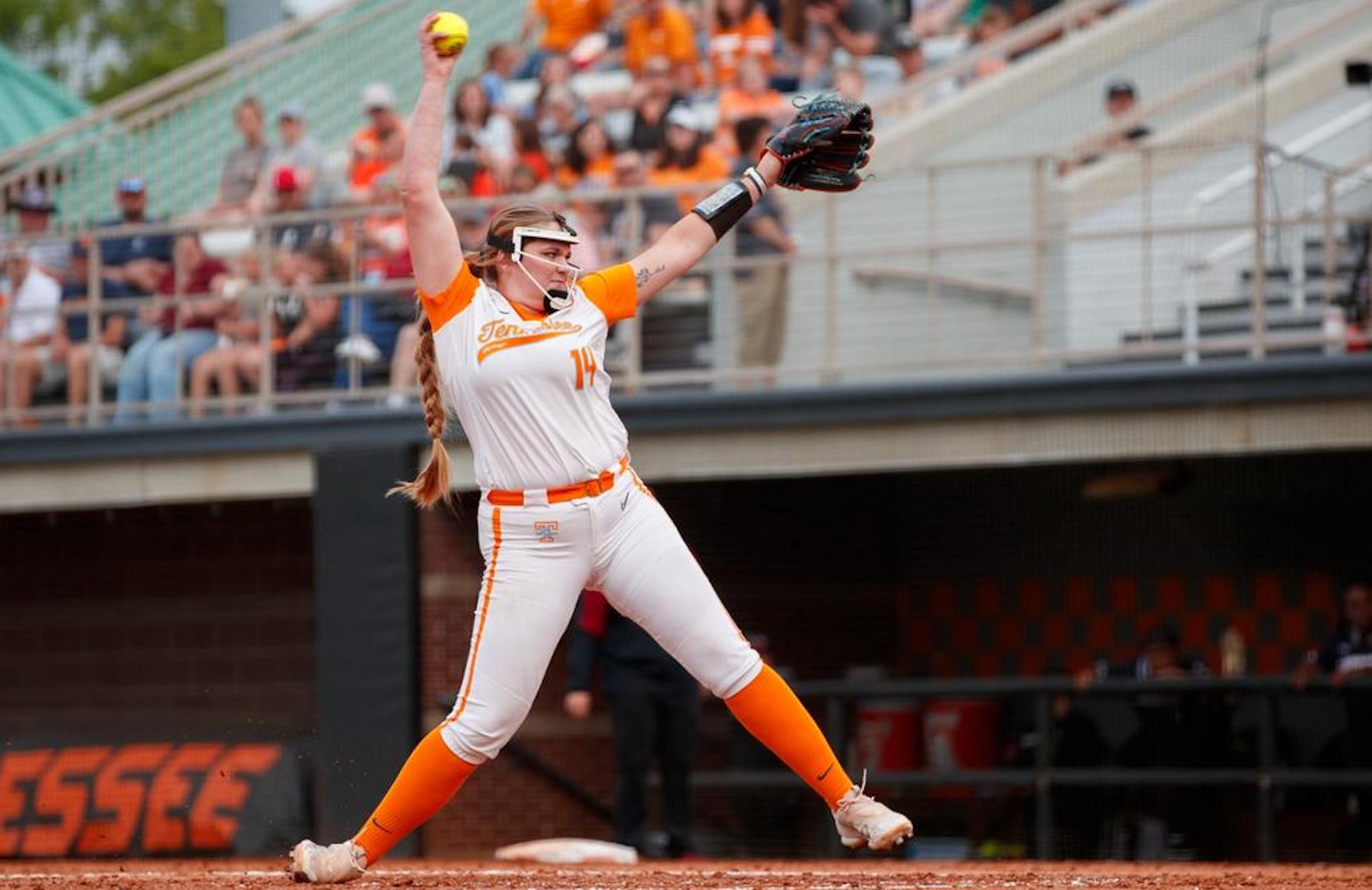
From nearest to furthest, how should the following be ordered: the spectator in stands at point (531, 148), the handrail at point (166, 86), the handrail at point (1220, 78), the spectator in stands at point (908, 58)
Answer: the handrail at point (1220, 78)
the spectator in stands at point (531, 148)
the spectator in stands at point (908, 58)
the handrail at point (166, 86)

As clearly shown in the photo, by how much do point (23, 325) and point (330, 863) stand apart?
7.92m

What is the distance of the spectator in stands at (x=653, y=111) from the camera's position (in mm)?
13148

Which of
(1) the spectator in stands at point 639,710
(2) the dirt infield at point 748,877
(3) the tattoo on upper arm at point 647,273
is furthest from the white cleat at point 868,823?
(1) the spectator in stands at point 639,710

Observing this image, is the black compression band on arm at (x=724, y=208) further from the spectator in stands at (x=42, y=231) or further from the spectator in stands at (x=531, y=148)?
the spectator in stands at (x=42, y=231)

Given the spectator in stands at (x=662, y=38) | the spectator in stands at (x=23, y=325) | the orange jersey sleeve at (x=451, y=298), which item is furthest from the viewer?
the spectator in stands at (x=662, y=38)

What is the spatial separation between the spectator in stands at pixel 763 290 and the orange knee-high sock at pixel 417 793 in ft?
18.4

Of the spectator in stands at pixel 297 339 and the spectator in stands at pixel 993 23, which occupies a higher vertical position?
the spectator in stands at pixel 993 23

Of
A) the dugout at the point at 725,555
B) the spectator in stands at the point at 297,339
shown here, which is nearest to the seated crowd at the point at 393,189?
the spectator in stands at the point at 297,339

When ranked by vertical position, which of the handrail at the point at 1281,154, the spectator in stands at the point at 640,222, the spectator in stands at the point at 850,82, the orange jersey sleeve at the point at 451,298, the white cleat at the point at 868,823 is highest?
the spectator in stands at the point at 850,82

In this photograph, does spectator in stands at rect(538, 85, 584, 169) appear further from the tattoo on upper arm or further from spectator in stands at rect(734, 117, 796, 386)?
the tattoo on upper arm

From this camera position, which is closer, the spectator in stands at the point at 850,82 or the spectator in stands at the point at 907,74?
the spectator in stands at the point at 850,82

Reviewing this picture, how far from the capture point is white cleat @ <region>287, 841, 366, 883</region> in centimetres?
604

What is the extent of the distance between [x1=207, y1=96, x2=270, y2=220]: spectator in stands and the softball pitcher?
8.83 m

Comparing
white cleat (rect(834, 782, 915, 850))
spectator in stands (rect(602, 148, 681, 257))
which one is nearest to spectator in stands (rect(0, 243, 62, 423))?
spectator in stands (rect(602, 148, 681, 257))
